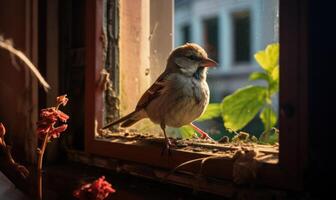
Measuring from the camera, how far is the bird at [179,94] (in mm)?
970

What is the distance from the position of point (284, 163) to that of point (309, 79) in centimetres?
12

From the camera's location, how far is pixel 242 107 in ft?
3.10

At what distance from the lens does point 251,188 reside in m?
0.57

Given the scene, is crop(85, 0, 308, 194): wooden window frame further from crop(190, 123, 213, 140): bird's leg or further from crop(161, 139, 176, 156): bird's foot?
crop(190, 123, 213, 140): bird's leg

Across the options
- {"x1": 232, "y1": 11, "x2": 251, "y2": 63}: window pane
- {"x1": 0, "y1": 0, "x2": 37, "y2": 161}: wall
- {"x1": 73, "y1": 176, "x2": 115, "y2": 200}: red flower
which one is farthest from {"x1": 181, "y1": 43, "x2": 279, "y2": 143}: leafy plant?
{"x1": 0, "y1": 0, "x2": 37, "y2": 161}: wall

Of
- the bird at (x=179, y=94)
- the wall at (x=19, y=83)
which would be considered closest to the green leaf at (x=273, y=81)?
the bird at (x=179, y=94)

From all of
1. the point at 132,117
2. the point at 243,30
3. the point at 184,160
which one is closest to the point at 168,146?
the point at 184,160

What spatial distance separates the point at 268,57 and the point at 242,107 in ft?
0.60

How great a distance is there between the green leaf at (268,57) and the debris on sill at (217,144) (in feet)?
0.54

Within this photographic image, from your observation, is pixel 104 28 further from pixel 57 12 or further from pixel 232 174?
pixel 232 174

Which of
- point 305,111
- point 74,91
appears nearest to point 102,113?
point 74,91

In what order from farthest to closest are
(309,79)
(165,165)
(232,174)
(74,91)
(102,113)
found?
(74,91) < (102,113) < (165,165) < (232,174) < (309,79)

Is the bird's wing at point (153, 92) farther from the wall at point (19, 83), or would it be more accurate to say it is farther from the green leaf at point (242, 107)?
the wall at point (19, 83)

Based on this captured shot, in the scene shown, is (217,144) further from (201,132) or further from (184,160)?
(201,132)
